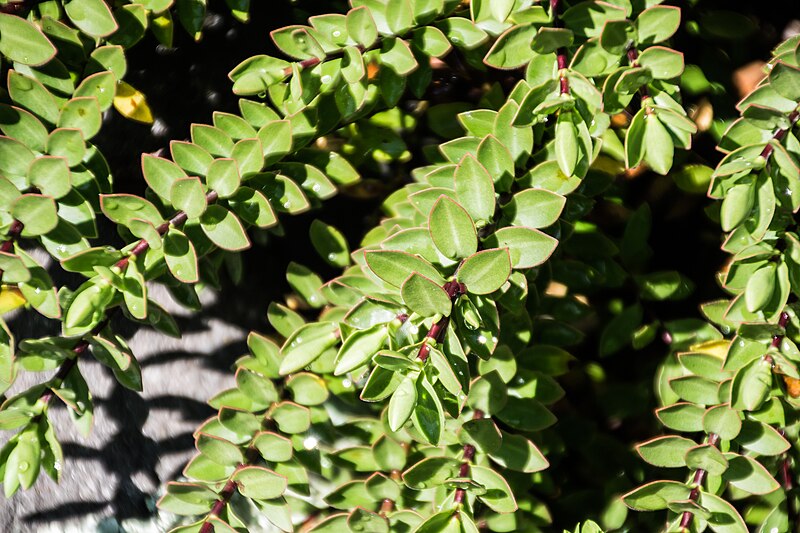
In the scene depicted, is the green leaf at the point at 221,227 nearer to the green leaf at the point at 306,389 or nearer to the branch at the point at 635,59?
the green leaf at the point at 306,389

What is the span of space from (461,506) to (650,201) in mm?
813

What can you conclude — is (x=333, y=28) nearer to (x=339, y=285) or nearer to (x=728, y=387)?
(x=339, y=285)

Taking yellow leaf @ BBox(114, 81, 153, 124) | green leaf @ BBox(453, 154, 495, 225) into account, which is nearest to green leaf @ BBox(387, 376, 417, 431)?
green leaf @ BBox(453, 154, 495, 225)

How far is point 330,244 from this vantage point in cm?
132

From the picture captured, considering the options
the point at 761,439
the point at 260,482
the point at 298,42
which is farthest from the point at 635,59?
the point at 260,482

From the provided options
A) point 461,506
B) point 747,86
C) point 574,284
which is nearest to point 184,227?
point 461,506

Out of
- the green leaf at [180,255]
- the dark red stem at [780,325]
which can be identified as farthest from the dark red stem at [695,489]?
the green leaf at [180,255]

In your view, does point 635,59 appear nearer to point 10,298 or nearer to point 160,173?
point 160,173

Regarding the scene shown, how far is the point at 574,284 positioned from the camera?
4.28ft

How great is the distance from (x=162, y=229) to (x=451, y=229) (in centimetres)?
38

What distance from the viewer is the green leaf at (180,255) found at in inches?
38.2

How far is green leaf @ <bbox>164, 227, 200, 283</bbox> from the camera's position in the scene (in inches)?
38.2

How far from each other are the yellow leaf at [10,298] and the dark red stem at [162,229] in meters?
0.20

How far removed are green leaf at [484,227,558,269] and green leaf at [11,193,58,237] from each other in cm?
53
